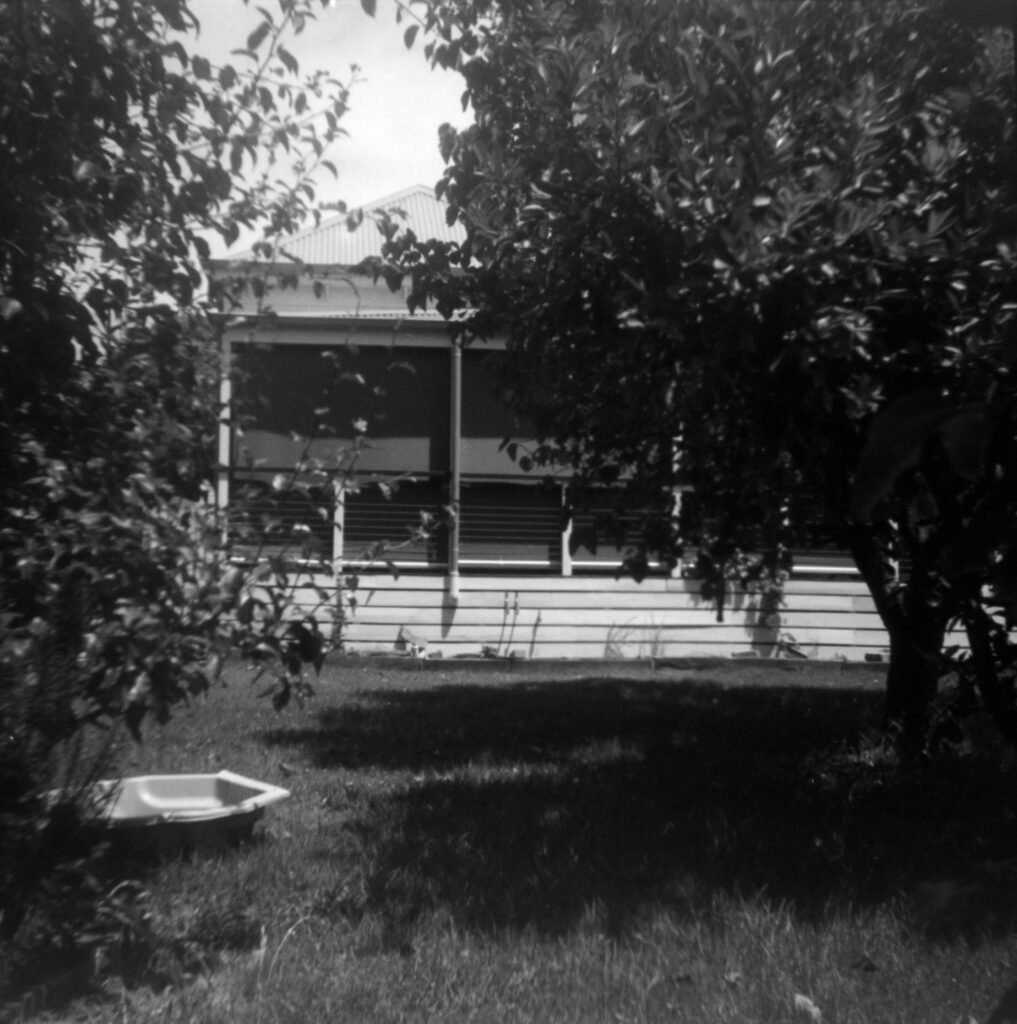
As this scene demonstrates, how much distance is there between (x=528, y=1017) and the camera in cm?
392

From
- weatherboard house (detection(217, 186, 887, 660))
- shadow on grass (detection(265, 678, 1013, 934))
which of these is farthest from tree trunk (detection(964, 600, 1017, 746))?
weatherboard house (detection(217, 186, 887, 660))

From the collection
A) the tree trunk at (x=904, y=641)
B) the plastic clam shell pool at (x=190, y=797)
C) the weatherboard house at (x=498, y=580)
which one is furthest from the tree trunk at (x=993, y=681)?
the weatherboard house at (x=498, y=580)

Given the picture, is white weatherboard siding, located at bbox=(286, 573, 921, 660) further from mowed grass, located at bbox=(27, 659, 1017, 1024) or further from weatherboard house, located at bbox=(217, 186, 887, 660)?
mowed grass, located at bbox=(27, 659, 1017, 1024)

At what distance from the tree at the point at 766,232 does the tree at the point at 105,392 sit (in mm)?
1449

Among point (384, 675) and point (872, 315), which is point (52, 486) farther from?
point (384, 675)

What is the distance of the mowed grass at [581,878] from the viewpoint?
4.10m

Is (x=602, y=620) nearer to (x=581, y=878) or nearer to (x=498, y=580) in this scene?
(x=498, y=580)

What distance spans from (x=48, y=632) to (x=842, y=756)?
513cm

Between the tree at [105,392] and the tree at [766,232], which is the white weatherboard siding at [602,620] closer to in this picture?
the tree at [766,232]

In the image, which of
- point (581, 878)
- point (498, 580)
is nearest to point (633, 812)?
point (581, 878)

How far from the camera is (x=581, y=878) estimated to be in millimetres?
5211

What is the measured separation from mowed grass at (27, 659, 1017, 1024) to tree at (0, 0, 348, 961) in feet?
3.23

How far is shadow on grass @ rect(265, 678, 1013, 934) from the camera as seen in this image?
5.06 m

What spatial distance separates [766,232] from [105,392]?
2379mm
